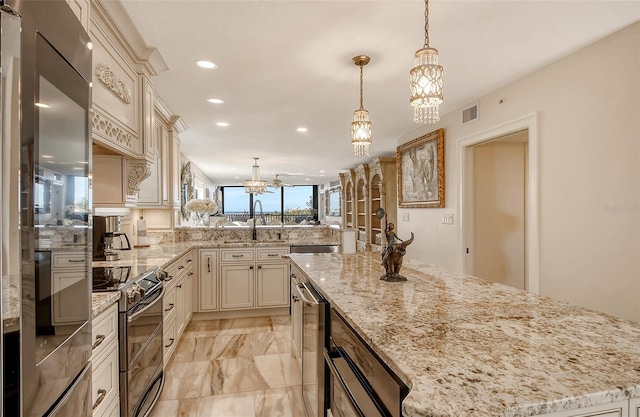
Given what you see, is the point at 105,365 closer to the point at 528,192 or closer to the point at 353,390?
the point at 353,390

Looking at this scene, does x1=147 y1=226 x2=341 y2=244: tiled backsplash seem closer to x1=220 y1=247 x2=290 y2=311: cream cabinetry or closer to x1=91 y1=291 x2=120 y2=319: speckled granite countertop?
x1=220 y1=247 x2=290 y2=311: cream cabinetry

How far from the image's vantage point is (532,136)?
2.51m

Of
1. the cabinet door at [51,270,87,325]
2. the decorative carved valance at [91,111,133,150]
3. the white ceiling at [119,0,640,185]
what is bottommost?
the cabinet door at [51,270,87,325]

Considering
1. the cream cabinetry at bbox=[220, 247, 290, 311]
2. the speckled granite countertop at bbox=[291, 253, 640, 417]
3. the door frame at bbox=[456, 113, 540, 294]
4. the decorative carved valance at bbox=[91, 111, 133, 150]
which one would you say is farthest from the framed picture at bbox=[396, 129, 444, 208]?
the decorative carved valance at bbox=[91, 111, 133, 150]

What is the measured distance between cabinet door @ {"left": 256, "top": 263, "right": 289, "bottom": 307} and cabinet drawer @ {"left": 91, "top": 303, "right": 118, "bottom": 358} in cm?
250

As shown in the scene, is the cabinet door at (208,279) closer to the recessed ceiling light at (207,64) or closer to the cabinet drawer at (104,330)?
the recessed ceiling light at (207,64)

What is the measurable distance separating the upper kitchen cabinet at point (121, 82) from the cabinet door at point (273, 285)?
211 centimetres

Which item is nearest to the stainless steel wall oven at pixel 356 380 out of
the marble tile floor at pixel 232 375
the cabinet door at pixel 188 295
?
the marble tile floor at pixel 232 375

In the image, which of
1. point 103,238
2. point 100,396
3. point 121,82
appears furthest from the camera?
point 103,238

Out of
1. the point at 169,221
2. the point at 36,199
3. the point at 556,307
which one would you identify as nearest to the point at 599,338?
the point at 556,307

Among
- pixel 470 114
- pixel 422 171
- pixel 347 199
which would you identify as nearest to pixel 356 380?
pixel 470 114

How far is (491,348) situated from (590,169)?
185cm

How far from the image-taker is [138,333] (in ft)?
6.02

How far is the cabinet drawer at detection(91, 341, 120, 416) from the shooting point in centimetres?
138
